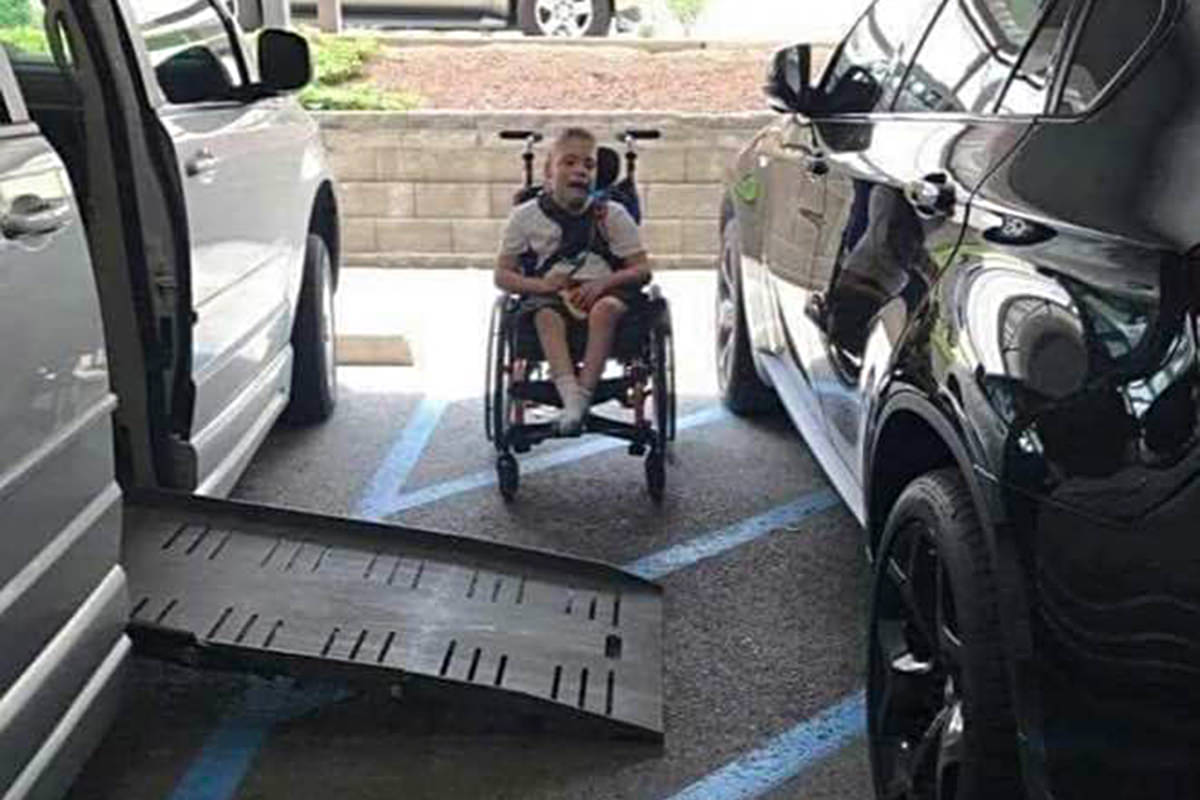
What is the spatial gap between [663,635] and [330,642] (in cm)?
97

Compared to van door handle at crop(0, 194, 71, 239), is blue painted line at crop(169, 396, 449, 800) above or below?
below

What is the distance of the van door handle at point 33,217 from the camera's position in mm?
2352

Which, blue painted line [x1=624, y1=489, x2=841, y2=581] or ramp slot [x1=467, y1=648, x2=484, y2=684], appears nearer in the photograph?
ramp slot [x1=467, y1=648, x2=484, y2=684]

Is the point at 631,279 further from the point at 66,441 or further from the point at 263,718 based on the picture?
the point at 66,441

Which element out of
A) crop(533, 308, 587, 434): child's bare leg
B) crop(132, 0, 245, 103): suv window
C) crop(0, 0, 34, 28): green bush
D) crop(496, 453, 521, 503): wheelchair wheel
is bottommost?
crop(496, 453, 521, 503): wheelchair wheel

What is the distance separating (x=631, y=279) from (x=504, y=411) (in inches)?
23.9

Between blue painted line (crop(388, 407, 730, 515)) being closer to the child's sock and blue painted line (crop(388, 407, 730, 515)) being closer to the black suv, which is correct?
the child's sock

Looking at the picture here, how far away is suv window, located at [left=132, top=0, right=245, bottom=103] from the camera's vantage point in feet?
13.4

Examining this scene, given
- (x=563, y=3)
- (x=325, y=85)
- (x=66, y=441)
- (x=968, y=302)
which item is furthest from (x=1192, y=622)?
(x=563, y=3)

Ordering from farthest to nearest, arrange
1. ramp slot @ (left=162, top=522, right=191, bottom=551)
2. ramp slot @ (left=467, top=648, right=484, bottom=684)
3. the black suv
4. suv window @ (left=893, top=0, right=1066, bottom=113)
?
1. ramp slot @ (left=162, top=522, right=191, bottom=551)
2. ramp slot @ (left=467, top=648, right=484, bottom=684)
3. suv window @ (left=893, top=0, right=1066, bottom=113)
4. the black suv

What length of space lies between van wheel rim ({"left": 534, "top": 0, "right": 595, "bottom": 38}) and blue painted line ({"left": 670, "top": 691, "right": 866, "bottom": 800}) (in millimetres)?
10215

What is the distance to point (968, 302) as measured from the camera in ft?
8.04

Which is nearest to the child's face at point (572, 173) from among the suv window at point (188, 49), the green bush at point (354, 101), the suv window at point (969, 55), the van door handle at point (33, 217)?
the suv window at point (188, 49)

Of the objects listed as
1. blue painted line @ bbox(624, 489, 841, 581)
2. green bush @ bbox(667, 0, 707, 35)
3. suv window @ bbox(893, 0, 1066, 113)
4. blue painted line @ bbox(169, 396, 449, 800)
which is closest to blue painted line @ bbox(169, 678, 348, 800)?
blue painted line @ bbox(169, 396, 449, 800)
